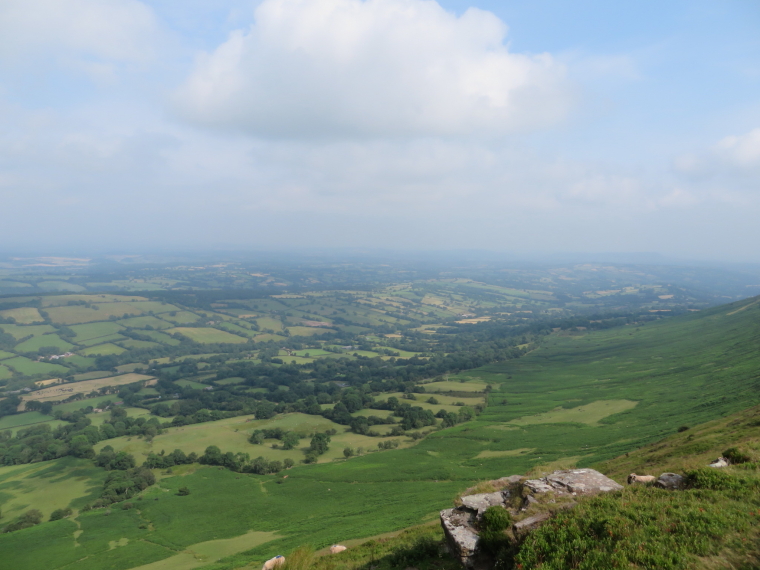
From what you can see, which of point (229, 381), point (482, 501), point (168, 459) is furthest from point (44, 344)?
point (482, 501)

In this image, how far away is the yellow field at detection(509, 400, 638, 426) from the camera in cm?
8132

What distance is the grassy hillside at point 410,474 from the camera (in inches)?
1887

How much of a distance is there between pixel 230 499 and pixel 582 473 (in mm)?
63891

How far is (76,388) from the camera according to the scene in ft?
453

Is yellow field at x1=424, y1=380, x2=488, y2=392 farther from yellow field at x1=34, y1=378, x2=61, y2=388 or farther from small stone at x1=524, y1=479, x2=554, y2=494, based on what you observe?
yellow field at x1=34, y1=378, x2=61, y2=388

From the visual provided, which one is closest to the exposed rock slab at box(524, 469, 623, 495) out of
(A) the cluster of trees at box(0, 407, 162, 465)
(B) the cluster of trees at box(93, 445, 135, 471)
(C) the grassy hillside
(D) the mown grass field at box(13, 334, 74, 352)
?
(C) the grassy hillside

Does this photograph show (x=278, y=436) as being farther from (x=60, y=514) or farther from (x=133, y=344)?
(x=133, y=344)

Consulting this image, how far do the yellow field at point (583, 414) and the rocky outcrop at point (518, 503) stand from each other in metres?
70.4

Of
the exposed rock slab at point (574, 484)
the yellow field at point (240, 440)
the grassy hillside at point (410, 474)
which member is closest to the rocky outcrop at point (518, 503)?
the exposed rock slab at point (574, 484)

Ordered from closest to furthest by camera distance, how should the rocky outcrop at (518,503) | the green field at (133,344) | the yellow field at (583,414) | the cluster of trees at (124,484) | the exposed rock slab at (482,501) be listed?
the rocky outcrop at (518,503) → the exposed rock slab at (482,501) → the cluster of trees at (124,484) → the yellow field at (583,414) → the green field at (133,344)

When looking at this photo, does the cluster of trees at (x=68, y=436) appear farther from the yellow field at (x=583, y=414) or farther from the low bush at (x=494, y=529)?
the low bush at (x=494, y=529)

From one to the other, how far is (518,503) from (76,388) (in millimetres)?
170644

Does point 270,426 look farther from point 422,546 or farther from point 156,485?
point 422,546

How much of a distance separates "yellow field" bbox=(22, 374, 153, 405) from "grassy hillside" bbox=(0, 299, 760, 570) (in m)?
71.1
